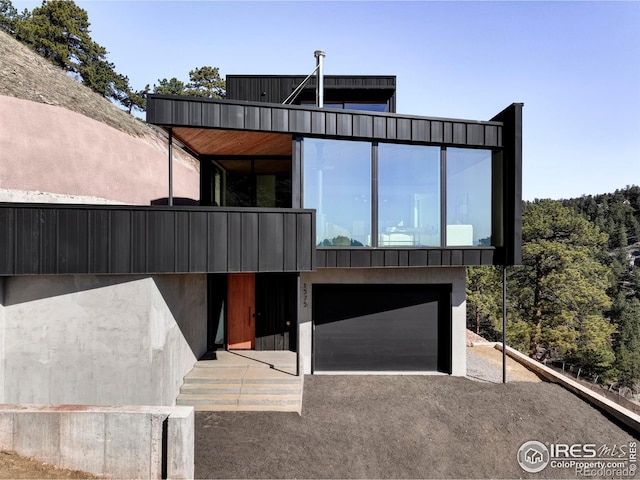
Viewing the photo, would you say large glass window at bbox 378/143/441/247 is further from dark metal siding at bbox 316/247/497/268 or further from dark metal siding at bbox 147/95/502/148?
dark metal siding at bbox 147/95/502/148

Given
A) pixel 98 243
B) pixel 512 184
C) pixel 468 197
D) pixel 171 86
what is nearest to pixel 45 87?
pixel 98 243

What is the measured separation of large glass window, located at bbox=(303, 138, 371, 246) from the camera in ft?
25.9

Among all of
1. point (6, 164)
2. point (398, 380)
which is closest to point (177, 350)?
point (398, 380)

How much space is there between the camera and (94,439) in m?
4.71

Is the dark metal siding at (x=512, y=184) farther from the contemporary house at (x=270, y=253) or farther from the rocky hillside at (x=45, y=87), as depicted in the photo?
the rocky hillside at (x=45, y=87)

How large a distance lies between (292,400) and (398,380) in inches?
119

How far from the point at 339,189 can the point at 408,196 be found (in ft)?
5.76

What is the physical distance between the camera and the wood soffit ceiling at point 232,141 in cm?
781

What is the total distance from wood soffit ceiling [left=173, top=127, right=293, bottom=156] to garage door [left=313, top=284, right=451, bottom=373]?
13.0ft

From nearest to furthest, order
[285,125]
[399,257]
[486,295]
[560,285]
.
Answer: [285,125] → [399,257] → [560,285] → [486,295]

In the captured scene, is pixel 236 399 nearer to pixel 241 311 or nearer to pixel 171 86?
pixel 241 311

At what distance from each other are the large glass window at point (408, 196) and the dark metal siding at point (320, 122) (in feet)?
1.24

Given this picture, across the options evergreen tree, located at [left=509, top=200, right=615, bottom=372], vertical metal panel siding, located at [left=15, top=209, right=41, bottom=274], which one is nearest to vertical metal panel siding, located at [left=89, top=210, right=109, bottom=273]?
vertical metal panel siding, located at [left=15, top=209, right=41, bottom=274]

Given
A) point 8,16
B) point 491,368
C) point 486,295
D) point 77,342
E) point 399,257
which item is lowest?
point 486,295
